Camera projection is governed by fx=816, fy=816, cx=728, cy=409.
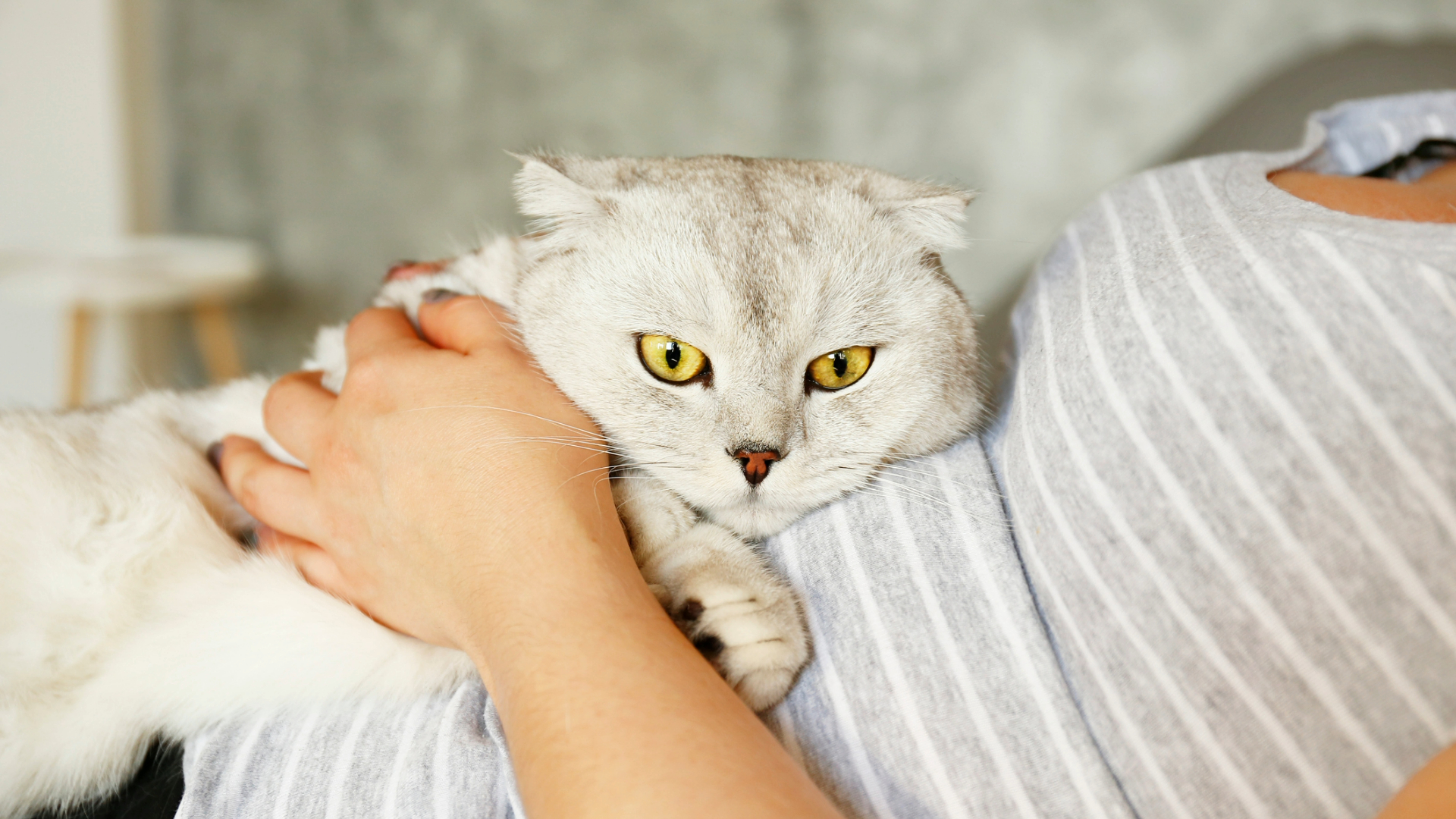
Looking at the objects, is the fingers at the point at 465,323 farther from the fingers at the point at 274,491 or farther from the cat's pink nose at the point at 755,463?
the cat's pink nose at the point at 755,463

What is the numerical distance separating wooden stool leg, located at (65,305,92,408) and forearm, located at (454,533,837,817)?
3.57m

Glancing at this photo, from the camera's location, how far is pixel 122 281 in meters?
3.16

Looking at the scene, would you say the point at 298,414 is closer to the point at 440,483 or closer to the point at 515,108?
the point at 440,483

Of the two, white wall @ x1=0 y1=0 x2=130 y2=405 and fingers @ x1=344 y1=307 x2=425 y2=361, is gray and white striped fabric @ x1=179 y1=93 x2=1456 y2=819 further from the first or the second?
white wall @ x1=0 y1=0 x2=130 y2=405

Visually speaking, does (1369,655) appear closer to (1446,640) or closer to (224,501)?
(1446,640)

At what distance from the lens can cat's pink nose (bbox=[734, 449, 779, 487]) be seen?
896mm

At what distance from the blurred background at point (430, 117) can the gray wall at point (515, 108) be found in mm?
11

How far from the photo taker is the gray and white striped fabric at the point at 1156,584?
0.63 m

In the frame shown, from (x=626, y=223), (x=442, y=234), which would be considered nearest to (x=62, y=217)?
(x=442, y=234)

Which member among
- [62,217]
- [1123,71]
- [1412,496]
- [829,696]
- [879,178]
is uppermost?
[1123,71]

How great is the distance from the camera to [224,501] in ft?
3.82

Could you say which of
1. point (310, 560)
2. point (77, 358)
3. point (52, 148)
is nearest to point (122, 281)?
point (77, 358)

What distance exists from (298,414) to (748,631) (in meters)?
0.66

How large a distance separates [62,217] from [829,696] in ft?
15.0
